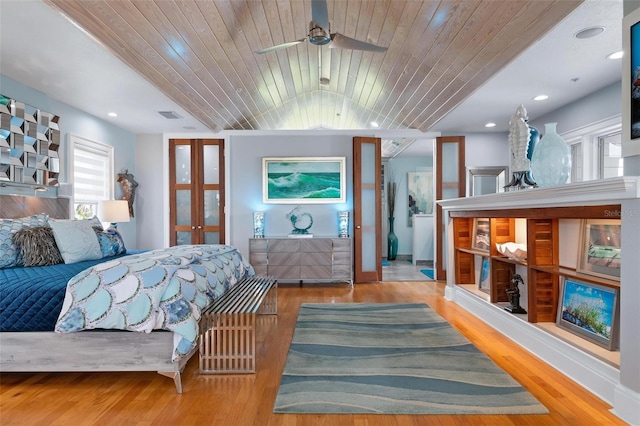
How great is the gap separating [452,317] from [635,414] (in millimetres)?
1955

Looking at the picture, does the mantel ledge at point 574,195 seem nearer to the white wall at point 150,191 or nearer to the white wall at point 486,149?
the white wall at point 486,149

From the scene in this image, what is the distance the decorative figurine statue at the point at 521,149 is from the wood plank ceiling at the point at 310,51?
615mm

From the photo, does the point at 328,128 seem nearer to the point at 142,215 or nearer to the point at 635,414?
the point at 142,215

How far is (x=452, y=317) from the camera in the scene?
148 inches

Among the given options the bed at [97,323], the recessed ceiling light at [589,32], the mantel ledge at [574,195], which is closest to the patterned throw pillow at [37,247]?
the bed at [97,323]

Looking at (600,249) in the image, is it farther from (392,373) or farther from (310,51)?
(310,51)

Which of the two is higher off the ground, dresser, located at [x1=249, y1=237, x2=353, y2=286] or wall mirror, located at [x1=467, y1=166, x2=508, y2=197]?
wall mirror, located at [x1=467, y1=166, x2=508, y2=197]

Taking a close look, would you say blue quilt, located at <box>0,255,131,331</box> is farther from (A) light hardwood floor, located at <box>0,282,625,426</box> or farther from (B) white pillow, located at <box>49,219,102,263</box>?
(B) white pillow, located at <box>49,219,102,263</box>

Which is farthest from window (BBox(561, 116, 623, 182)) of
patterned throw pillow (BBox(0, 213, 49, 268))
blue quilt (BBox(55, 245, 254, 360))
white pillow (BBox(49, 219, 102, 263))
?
patterned throw pillow (BBox(0, 213, 49, 268))

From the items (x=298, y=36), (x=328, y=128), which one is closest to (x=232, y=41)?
(x=298, y=36)

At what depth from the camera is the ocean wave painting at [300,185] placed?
5789mm

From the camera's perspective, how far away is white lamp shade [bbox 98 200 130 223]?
4707 mm

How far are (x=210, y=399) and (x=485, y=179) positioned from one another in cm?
547

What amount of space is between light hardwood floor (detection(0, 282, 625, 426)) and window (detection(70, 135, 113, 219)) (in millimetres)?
2819
